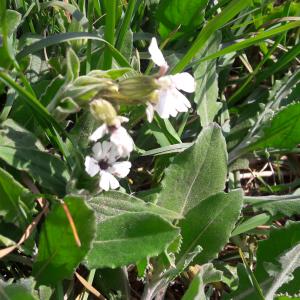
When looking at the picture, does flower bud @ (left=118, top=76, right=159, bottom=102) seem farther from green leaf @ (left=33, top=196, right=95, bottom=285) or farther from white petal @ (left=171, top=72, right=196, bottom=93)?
green leaf @ (left=33, top=196, right=95, bottom=285)

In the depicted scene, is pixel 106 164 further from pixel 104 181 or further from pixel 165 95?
pixel 165 95

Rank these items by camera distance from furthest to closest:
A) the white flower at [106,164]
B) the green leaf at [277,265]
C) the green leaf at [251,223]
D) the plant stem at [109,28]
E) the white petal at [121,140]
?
the green leaf at [251,223]
the green leaf at [277,265]
the plant stem at [109,28]
the white flower at [106,164]
the white petal at [121,140]

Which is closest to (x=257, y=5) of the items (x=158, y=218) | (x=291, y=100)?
(x=291, y=100)

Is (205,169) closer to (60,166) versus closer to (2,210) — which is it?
(60,166)

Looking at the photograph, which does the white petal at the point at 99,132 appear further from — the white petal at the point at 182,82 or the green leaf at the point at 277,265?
the green leaf at the point at 277,265

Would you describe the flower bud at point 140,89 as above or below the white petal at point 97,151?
above

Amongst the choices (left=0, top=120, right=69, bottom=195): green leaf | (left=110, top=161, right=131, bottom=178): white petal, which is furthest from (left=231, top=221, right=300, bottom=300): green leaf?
(left=0, top=120, right=69, bottom=195): green leaf

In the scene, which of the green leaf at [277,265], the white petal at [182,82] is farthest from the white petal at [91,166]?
the green leaf at [277,265]

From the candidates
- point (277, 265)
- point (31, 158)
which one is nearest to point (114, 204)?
point (31, 158)
